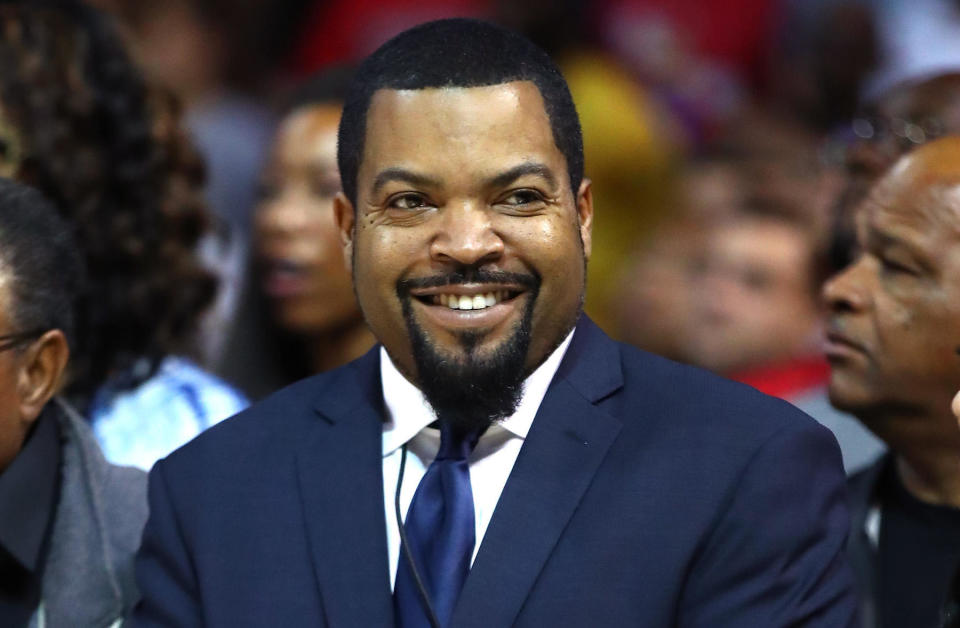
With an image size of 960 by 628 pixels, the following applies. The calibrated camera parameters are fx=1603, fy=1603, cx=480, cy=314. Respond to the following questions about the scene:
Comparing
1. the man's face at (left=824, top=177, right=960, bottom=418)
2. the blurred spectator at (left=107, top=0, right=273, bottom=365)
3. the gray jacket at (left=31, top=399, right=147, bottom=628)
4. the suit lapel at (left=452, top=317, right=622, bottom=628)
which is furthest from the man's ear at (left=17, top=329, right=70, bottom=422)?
the blurred spectator at (left=107, top=0, right=273, bottom=365)

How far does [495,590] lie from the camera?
2.29 metres

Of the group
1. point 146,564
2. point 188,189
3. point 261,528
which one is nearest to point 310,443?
point 261,528

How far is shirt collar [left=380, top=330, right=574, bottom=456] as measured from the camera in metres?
2.46

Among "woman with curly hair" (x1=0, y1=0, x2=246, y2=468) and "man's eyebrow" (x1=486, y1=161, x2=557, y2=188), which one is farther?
"woman with curly hair" (x1=0, y1=0, x2=246, y2=468)

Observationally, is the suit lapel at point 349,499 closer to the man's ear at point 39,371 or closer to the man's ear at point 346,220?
the man's ear at point 346,220

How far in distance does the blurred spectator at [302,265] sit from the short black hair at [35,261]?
54.8 inches

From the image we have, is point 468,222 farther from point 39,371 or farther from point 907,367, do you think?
point 907,367

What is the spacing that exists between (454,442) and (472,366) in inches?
6.1

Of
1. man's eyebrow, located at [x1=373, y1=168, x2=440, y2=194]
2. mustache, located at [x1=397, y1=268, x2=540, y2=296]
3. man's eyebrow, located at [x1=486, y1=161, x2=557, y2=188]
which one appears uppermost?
man's eyebrow, located at [x1=486, y1=161, x2=557, y2=188]

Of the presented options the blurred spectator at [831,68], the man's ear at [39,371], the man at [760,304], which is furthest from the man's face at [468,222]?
the blurred spectator at [831,68]

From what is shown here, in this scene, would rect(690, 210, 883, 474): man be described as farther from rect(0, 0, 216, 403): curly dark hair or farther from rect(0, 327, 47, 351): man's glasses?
rect(0, 327, 47, 351): man's glasses

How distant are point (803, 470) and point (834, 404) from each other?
2.48 feet

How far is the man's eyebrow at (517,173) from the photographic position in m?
2.33

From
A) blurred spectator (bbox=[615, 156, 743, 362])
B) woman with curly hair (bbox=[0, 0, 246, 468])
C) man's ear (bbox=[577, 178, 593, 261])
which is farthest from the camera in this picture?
blurred spectator (bbox=[615, 156, 743, 362])
